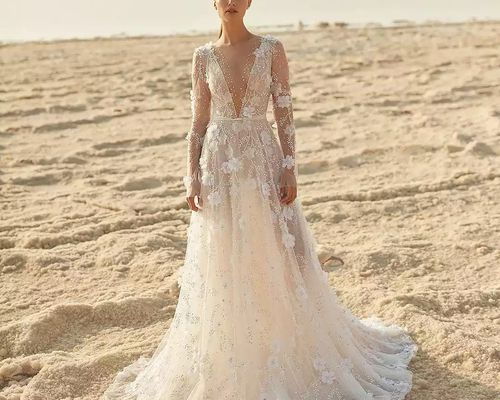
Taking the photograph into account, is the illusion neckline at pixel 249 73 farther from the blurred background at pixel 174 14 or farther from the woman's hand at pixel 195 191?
the blurred background at pixel 174 14

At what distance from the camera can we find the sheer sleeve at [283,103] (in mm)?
2900

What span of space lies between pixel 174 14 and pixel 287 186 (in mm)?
15955

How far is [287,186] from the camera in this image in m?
2.94

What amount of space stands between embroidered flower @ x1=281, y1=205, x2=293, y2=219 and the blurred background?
12317 millimetres

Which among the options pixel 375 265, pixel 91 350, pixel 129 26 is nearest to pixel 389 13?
pixel 129 26

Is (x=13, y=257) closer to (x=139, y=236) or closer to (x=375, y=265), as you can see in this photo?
(x=139, y=236)

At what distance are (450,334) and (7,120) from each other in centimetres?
576

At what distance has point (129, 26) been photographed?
1633 centimetres

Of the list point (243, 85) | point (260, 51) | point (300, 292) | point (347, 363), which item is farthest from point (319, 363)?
point (260, 51)

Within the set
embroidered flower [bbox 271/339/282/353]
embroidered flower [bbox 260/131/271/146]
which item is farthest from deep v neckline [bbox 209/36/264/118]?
embroidered flower [bbox 271/339/282/353]

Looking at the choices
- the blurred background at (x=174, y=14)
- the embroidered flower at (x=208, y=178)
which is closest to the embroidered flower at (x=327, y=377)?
the embroidered flower at (x=208, y=178)

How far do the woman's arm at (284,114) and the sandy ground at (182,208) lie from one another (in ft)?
3.68

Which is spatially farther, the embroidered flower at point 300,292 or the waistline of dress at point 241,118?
the embroidered flower at point 300,292

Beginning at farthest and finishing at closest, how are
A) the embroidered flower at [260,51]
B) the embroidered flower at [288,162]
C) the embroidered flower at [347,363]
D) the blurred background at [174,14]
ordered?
1. the blurred background at [174,14]
2. the embroidered flower at [347,363]
3. the embroidered flower at [288,162]
4. the embroidered flower at [260,51]
